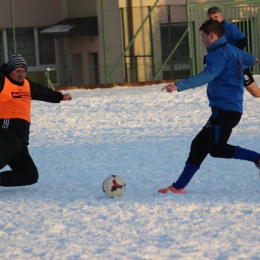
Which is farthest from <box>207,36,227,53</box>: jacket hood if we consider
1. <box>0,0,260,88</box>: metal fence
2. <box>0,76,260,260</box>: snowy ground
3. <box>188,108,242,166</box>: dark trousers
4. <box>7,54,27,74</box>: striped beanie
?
<box>0,0,260,88</box>: metal fence

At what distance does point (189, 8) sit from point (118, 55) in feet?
11.9

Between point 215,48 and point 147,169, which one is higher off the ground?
point 215,48

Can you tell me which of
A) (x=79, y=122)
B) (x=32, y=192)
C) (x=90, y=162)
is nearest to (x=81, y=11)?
(x=79, y=122)

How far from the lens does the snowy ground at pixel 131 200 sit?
569 cm

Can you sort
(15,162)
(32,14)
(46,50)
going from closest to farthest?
1. (15,162)
2. (32,14)
3. (46,50)

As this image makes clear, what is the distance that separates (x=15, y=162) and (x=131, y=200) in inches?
58.2

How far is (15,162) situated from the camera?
8219 mm

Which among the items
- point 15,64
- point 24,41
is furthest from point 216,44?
point 24,41

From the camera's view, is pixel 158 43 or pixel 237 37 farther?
pixel 158 43

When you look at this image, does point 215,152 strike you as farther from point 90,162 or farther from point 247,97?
point 247,97

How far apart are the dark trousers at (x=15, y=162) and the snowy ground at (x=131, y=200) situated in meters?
0.15

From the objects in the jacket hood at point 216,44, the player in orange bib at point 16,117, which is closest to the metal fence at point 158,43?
the player in orange bib at point 16,117

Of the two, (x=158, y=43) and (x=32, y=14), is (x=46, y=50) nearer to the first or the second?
(x=32, y=14)

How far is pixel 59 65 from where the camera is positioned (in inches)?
1105
